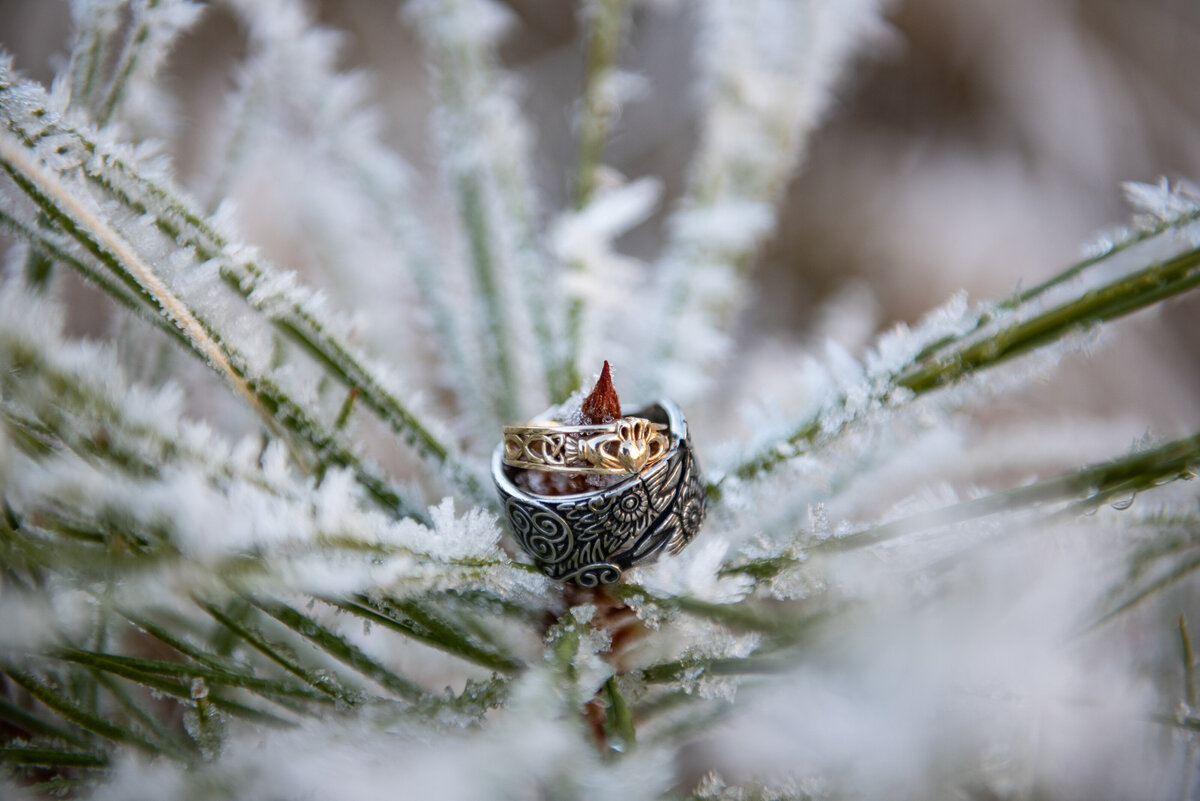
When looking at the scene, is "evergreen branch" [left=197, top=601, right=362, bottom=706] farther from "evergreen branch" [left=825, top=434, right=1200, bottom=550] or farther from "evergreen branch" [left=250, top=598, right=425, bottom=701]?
"evergreen branch" [left=825, top=434, right=1200, bottom=550]

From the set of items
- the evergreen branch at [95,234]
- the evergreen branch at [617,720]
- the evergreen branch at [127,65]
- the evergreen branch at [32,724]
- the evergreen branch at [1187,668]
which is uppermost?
the evergreen branch at [127,65]

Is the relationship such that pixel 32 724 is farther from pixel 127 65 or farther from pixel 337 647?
pixel 127 65

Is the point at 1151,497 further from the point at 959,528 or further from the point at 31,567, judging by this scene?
the point at 31,567

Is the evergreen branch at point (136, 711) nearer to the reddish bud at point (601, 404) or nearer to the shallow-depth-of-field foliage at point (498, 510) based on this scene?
the shallow-depth-of-field foliage at point (498, 510)

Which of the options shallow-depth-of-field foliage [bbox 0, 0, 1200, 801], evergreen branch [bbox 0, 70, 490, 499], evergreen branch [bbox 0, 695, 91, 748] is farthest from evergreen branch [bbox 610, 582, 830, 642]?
evergreen branch [bbox 0, 695, 91, 748]

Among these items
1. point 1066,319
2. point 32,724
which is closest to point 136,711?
point 32,724

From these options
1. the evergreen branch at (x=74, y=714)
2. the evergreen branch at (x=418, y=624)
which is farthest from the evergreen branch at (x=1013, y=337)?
the evergreen branch at (x=74, y=714)
